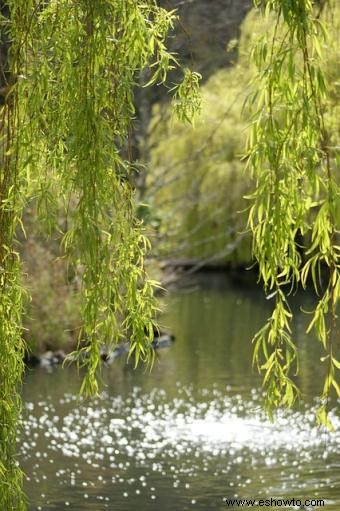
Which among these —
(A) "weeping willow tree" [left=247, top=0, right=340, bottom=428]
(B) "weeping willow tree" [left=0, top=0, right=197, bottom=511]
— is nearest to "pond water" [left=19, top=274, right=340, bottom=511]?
(B) "weeping willow tree" [left=0, top=0, right=197, bottom=511]

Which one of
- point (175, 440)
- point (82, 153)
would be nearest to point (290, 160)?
point (82, 153)

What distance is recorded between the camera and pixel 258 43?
3592 millimetres

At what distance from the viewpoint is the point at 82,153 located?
12.9ft

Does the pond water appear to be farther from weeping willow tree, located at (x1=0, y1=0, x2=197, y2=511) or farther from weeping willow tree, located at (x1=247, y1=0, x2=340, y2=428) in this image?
weeping willow tree, located at (x1=247, y1=0, x2=340, y2=428)

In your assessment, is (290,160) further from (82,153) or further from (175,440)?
(175,440)

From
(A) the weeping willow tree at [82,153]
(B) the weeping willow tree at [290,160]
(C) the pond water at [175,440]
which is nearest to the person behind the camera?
(B) the weeping willow tree at [290,160]

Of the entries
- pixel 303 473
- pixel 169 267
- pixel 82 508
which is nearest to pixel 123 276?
pixel 82 508

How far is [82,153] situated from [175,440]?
5.47 meters

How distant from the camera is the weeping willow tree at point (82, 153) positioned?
3930 millimetres

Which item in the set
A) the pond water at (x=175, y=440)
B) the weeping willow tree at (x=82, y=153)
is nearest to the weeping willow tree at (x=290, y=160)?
the weeping willow tree at (x=82, y=153)

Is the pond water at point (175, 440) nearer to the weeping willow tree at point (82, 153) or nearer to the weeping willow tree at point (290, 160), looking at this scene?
the weeping willow tree at point (82, 153)

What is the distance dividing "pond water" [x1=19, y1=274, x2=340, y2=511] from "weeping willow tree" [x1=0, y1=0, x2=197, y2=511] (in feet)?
4.95

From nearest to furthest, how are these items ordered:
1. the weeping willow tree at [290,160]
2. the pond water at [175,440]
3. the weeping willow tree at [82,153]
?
the weeping willow tree at [290,160] → the weeping willow tree at [82,153] → the pond water at [175,440]

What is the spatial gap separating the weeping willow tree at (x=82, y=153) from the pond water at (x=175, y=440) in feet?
4.95
